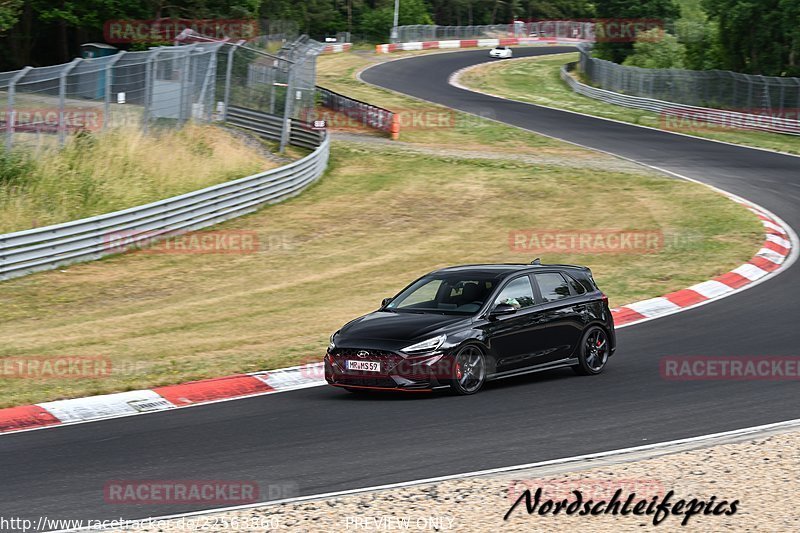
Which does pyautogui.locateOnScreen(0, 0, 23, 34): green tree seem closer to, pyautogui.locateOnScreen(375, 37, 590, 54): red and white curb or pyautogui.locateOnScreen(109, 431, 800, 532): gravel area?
pyautogui.locateOnScreen(109, 431, 800, 532): gravel area

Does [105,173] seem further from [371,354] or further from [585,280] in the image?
[371,354]

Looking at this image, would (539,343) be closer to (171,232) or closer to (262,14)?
(171,232)

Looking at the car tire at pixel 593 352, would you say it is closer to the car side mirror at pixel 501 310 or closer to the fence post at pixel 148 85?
the car side mirror at pixel 501 310

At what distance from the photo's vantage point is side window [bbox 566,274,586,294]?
42.9ft

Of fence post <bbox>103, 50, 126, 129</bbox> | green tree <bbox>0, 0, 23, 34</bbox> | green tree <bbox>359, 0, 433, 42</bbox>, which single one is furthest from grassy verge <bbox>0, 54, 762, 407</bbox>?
green tree <bbox>359, 0, 433, 42</bbox>

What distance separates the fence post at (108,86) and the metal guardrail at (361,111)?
54.6 feet

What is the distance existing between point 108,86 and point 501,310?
1591 cm

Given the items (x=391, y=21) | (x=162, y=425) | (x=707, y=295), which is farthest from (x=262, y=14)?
(x=162, y=425)

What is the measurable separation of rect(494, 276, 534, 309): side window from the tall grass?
43.1ft

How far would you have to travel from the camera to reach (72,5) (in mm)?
47531

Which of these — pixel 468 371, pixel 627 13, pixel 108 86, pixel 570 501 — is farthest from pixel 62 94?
pixel 627 13

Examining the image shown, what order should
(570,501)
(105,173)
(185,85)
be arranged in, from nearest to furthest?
(570,501)
(105,173)
(185,85)

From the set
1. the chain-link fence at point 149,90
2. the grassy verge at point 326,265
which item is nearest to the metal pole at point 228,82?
the chain-link fence at point 149,90

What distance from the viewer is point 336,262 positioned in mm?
22062
